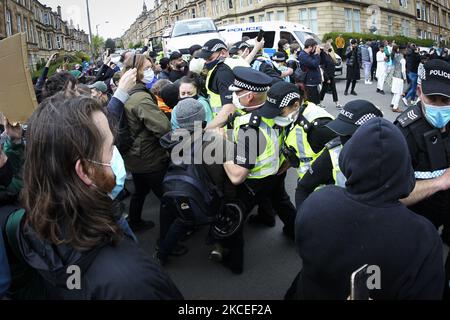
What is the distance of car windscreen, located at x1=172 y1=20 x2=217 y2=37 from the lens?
14.9m

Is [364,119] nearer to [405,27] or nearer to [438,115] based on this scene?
[438,115]

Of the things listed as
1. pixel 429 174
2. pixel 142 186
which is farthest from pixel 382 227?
pixel 142 186

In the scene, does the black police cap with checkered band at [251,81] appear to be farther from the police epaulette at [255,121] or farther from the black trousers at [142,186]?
the black trousers at [142,186]

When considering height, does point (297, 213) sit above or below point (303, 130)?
below

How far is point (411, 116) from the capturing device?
2.58 metres

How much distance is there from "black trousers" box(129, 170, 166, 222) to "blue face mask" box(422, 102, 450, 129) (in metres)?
2.65

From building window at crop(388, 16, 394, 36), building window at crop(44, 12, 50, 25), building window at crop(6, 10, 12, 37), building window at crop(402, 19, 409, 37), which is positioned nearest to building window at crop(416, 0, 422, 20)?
building window at crop(402, 19, 409, 37)

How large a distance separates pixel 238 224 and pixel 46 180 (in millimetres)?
2163

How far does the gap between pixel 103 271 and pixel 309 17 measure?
38846mm

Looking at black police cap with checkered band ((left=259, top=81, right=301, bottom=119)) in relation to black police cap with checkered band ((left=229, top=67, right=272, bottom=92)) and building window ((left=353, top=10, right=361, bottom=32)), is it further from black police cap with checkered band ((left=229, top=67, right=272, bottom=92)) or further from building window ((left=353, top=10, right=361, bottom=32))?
building window ((left=353, top=10, right=361, bottom=32))

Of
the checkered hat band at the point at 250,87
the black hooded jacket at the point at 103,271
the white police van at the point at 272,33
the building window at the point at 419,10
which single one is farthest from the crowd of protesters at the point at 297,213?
the building window at the point at 419,10
